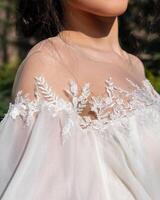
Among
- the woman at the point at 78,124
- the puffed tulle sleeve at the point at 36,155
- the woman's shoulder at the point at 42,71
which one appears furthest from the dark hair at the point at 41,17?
the puffed tulle sleeve at the point at 36,155

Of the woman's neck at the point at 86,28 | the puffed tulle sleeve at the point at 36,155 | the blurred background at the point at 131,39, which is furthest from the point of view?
the blurred background at the point at 131,39

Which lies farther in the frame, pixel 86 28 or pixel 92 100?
pixel 86 28

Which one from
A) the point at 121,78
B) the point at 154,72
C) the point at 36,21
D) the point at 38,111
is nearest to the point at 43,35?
the point at 36,21

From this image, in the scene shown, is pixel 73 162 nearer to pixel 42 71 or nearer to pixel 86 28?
pixel 42 71

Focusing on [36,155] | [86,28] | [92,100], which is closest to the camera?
[36,155]

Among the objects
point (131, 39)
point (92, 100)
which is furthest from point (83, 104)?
point (131, 39)

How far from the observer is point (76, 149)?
5.02ft

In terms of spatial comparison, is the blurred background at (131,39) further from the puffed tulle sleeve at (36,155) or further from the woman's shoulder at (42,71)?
the puffed tulle sleeve at (36,155)

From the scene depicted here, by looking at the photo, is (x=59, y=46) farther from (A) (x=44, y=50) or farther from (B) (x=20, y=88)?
(B) (x=20, y=88)

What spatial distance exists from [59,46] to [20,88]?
0.17 m

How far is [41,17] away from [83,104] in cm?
33

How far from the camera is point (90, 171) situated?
1.53m

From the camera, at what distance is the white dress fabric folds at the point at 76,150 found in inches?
58.6

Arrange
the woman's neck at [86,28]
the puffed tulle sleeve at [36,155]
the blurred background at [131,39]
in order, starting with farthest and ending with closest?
the blurred background at [131,39]
the woman's neck at [86,28]
the puffed tulle sleeve at [36,155]
